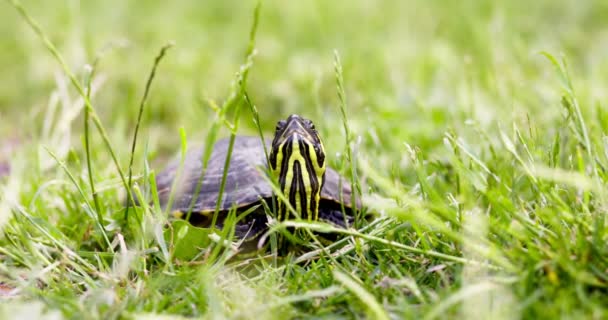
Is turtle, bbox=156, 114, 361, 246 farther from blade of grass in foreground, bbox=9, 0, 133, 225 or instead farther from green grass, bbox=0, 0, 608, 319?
blade of grass in foreground, bbox=9, 0, 133, 225

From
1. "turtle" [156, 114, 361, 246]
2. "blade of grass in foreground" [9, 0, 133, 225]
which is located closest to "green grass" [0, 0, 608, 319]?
"blade of grass in foreground" [9, 0, 133, 225]

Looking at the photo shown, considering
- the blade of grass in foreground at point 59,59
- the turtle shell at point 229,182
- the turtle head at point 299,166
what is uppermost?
the blade of grass in foreground at point 59,59

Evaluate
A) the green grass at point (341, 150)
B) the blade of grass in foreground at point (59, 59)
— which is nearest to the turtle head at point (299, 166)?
the green grass at point (341, 150)

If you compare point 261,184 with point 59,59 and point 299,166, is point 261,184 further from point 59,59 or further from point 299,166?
point 59,59

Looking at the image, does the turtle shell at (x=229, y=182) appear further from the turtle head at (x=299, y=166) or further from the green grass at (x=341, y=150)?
the turtle head at (x=299, y=166)

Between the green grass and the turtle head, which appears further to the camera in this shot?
the turtle head

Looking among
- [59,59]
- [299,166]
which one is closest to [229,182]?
[299,166]
